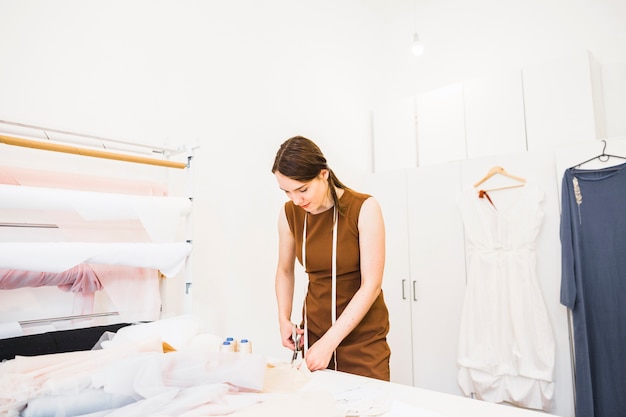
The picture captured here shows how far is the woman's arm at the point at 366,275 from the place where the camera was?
1.33m

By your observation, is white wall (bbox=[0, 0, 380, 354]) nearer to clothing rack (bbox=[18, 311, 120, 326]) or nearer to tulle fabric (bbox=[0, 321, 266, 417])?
clothing rack (bbox=[18, 311, 120, 326])

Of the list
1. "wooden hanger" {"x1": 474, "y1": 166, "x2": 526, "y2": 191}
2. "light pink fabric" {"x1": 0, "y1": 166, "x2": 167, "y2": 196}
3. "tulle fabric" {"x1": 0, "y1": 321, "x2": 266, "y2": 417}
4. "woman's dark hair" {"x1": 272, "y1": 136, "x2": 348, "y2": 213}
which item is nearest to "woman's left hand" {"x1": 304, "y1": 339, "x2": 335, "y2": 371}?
"tulle fabric" {"x1": 0, "y1": 321, "x2": 266, "y2": 417}

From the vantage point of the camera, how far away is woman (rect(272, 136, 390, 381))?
1.40m

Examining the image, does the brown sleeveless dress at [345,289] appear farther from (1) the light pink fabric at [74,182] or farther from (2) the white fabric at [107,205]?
(1) the light pink fabric at [74,182]

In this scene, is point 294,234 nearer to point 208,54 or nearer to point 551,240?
point 208,54

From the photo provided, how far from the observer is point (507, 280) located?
2.41m

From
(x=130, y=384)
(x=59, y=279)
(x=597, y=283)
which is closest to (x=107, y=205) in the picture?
(x=59, y=279)

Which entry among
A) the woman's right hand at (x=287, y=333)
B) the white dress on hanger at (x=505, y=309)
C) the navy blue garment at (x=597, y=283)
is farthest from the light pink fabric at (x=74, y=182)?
the navy blue garment at (x=597, y=283)

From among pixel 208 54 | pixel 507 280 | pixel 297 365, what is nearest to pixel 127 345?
pixel 297 365

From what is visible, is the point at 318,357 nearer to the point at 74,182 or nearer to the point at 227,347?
the point at 227,347

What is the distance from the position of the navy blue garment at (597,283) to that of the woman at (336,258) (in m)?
1.29

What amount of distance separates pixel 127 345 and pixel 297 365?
468 mm

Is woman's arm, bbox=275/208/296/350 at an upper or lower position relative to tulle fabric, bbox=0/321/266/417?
upper

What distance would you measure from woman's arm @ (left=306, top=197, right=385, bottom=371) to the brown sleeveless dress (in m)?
0.05
